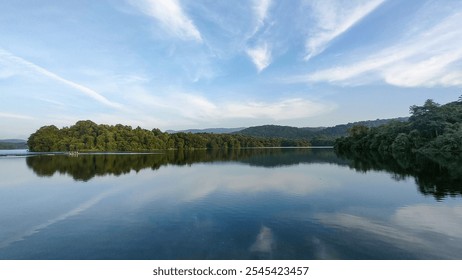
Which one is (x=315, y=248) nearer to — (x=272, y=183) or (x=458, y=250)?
(x=458, y=250)

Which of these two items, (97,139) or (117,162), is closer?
(117,162)

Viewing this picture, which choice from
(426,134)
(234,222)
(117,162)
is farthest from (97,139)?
(234,222)

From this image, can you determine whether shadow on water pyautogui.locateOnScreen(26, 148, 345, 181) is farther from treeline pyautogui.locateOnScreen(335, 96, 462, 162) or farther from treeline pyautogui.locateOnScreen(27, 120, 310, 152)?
treeline pyautogui.locateOnScreen(27, 120, 310, 152)

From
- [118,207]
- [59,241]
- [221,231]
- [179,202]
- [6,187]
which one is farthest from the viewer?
[6,187]

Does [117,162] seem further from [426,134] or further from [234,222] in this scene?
[426,134]

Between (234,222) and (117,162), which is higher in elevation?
(117,162)

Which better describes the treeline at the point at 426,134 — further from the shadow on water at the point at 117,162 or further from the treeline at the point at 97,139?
the treeline at the point at 97,139

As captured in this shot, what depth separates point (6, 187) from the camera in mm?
27766

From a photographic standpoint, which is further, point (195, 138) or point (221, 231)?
point (195, 138)

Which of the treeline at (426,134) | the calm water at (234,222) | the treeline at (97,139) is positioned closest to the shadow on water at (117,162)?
the calm water at (234,222)

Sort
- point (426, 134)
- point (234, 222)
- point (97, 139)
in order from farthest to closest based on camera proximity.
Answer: point (97, 139) → point (426, 134) → point (234, 222)

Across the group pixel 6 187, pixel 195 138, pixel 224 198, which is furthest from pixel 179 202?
pixel 195 138

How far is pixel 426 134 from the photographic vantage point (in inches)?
3081
